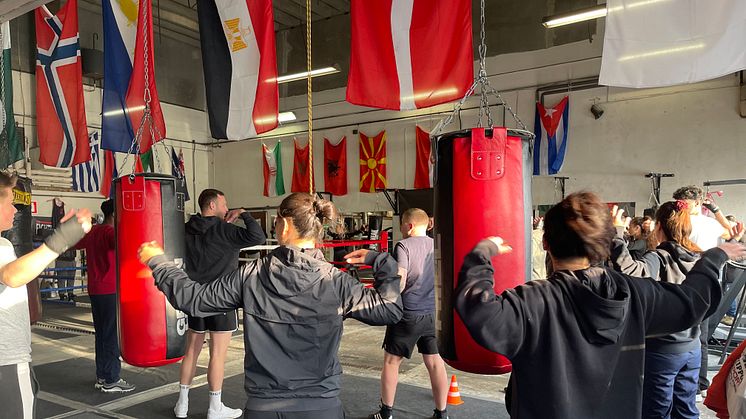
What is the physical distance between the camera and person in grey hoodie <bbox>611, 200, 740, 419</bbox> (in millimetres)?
2488

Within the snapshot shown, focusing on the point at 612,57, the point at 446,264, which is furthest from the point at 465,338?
the point at 612,57

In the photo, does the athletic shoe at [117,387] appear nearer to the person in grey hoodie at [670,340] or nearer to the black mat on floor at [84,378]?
the black mat on floor at [84,378]

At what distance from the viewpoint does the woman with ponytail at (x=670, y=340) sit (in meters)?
2.49

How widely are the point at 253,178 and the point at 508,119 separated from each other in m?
7.48

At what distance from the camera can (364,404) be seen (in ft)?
13.0

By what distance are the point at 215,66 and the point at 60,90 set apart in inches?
139

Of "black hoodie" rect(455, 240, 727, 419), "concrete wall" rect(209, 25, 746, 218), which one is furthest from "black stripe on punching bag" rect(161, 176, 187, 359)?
"concrete wall" rect(209, 25, 746, 218)

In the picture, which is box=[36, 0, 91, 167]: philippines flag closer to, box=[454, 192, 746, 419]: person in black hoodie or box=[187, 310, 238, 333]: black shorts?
box=[187, 310, 238, 333]: black shorts

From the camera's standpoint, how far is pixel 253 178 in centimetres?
1510

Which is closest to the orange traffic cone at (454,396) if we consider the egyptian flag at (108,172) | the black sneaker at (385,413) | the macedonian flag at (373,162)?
the black sneaker at (385,413)

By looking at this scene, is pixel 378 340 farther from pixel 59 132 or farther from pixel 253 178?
pixel 253 178

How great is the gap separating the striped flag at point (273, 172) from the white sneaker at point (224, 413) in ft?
34.6

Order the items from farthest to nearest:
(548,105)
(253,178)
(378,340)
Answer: (253,178)
(548,105)
(378,340)

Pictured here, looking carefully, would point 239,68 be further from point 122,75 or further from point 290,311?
point 290,311
